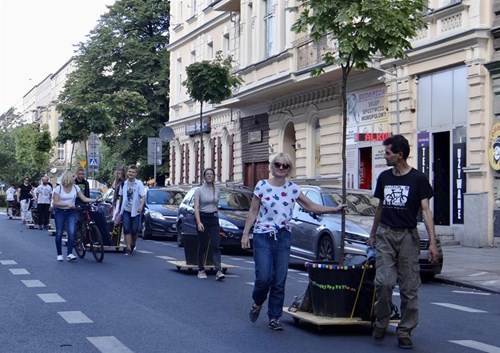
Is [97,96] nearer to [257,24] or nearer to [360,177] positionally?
[257,24]

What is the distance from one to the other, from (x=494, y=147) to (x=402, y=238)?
14.0m

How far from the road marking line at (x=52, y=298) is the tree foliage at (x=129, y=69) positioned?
3992cm

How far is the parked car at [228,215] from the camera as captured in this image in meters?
21.7

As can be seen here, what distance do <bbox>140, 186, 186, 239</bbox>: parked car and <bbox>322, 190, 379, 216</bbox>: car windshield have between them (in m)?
9.11

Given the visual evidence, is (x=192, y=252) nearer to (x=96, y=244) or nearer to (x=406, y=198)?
(x=96, y=244)

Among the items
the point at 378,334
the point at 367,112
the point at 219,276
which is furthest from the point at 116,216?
the point at 378,334

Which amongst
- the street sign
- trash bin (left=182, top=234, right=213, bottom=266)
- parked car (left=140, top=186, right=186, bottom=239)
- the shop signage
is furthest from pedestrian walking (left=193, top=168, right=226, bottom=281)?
the street sign

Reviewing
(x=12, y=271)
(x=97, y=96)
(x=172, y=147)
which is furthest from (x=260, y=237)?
(x=97, y=96)

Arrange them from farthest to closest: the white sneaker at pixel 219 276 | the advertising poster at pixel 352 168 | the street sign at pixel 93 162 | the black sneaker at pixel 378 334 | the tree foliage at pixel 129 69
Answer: the tree foliage at pixel 129 69 → the street sign at pixel 93 162 → the advertising poster at pixel 352 168 → the white sneaker at pixel 219 276 → the black sneaker at pixel 378 334

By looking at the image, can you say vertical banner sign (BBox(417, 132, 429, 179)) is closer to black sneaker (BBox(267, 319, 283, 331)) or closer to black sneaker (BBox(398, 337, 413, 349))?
black sneaker (BBox(267, 319, 283, 331))

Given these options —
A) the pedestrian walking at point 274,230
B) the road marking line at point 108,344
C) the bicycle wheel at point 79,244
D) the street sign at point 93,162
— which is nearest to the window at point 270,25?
the street sign at point 93,162

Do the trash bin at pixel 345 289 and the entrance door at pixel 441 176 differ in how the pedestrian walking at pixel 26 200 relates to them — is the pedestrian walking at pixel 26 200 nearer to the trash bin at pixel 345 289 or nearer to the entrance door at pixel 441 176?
the entrance door at pixel 441 176

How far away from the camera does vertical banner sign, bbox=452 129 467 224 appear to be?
23792 mm

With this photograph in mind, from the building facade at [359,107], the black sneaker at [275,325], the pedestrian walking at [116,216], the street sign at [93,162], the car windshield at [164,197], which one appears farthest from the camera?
the street sign at [93,162]
